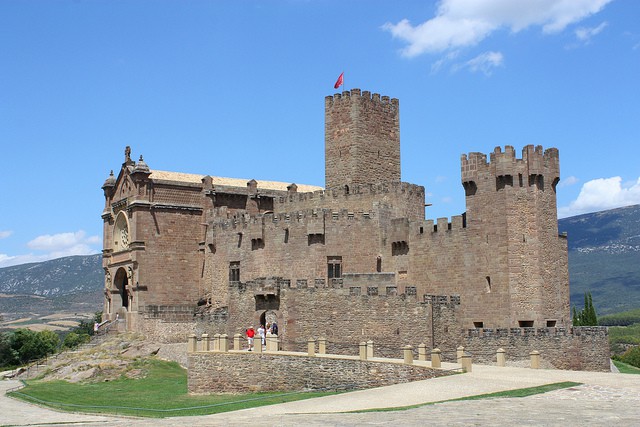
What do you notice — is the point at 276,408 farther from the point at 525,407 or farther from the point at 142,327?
the point at 142,327

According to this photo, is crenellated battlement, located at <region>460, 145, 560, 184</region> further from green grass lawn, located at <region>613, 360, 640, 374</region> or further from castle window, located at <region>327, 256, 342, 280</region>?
green grass lawn, located at <region>613, 360, 640, 374</region>

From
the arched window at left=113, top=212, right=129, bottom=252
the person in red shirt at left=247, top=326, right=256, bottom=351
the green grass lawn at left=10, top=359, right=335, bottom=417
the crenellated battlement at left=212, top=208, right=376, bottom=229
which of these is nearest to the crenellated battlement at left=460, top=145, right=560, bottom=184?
the crenellated battlement at left=212, top=208, right=376, bottom=229

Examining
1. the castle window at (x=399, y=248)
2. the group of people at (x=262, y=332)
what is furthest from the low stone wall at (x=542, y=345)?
the group of people at (x=262, y=332)

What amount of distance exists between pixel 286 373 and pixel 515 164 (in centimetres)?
1619

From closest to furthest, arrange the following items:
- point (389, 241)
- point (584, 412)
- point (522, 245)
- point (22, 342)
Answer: point (584, 412), point (522, 245), point (389, 241), point (22, 342)

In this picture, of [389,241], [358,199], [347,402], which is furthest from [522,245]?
[347,402]

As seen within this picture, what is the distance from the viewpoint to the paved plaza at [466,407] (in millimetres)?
20448

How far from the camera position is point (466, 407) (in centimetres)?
2244

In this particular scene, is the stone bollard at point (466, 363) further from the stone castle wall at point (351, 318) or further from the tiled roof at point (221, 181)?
the tiled roof at point (221, 181)

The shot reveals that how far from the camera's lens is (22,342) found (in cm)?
8175

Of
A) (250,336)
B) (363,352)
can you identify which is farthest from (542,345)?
(250,336)

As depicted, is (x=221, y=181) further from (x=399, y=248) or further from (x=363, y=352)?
(x=363, y=352)

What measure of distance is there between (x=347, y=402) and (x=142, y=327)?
26961mm

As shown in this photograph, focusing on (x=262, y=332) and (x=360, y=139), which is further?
(x=360, y=139)
